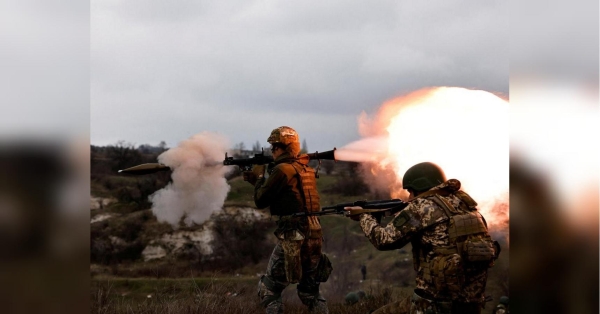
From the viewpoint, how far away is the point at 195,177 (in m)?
12.1

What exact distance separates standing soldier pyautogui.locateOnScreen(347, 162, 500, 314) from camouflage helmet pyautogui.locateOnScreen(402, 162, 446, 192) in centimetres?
1

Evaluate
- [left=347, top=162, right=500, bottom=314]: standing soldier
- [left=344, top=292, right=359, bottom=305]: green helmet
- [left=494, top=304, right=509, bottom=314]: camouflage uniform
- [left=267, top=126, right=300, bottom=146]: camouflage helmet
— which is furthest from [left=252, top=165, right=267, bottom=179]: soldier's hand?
[left=494, top=304, right=509, bottom=314]: camouflage uniform

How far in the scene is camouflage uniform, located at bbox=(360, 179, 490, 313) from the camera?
26.6 feet

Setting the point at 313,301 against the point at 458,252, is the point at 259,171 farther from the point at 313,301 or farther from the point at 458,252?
the point at 458,252

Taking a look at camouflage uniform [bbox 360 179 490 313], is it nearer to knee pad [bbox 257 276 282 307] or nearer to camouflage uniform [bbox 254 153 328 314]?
camouflage uniform [bbox 254 153 328 314]

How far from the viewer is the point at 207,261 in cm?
1655

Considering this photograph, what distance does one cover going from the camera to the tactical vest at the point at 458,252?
803 cm

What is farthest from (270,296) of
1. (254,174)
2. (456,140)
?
(456,140)

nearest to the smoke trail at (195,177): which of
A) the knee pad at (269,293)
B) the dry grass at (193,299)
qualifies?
the dry grass at (193,299)

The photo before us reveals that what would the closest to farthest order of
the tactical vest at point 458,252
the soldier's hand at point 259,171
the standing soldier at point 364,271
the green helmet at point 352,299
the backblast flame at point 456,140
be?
the tactical vest at point 458,252 < the soldier's hand at point 259,171 < the backblast flame at point 456,140 < the green helmet at point 352,299 < the standing soldier at point 364,271

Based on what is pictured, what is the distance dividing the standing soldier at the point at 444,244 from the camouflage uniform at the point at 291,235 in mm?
1983

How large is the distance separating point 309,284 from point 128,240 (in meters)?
7.60

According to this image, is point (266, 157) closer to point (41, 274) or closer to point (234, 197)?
point (41, 274)

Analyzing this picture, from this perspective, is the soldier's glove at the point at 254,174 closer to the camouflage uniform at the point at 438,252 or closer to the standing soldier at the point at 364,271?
the camouflage uniform at the point at 438,252
